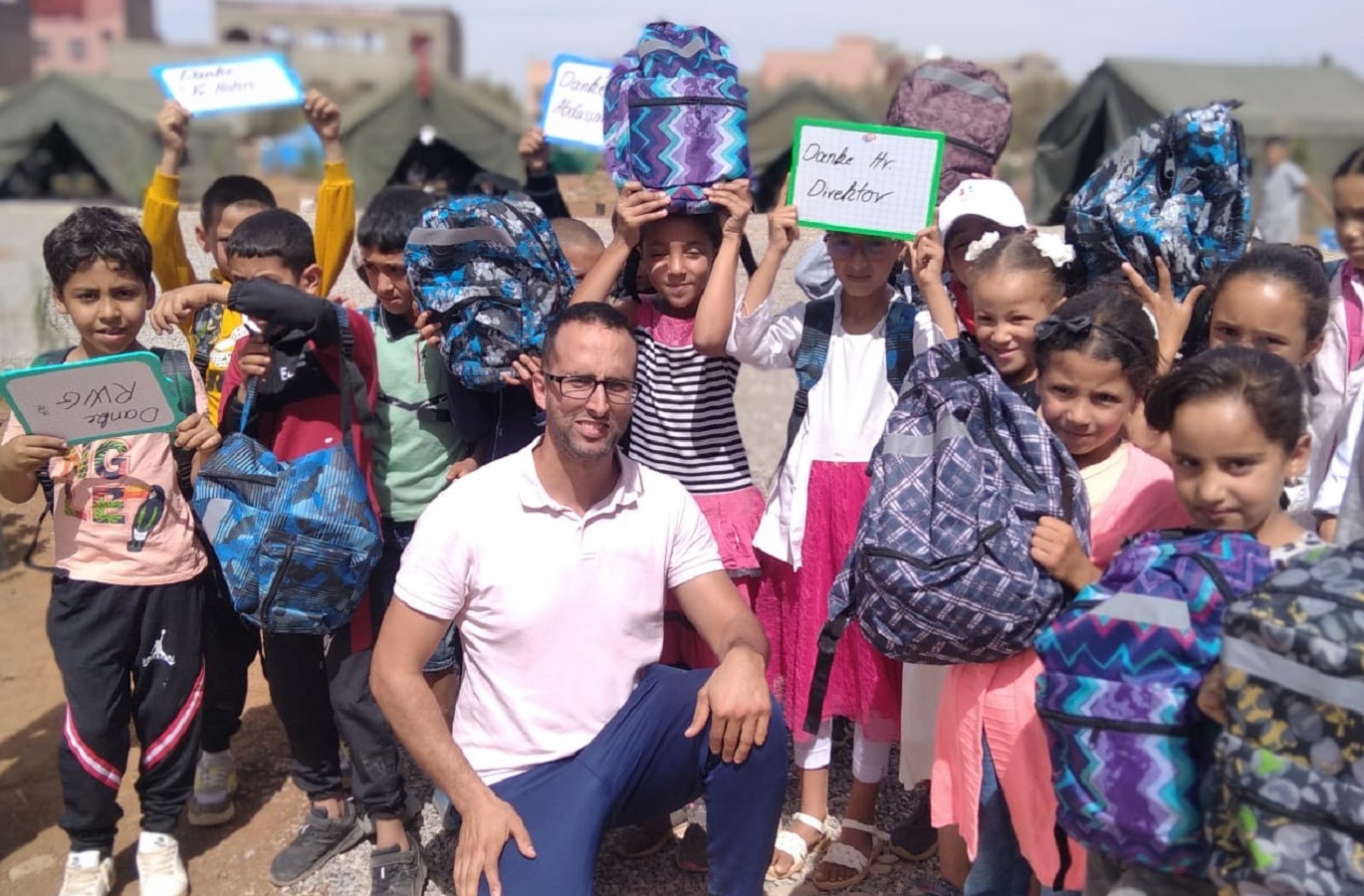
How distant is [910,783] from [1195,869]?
121 centimetres

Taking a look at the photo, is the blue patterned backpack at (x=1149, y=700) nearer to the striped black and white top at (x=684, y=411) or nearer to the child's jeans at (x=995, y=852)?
the child's jeans at (x=995, y=852)

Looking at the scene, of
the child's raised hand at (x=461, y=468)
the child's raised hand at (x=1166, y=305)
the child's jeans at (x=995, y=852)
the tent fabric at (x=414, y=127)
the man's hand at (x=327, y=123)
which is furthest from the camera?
the tent fabric at (x=414, y=127)

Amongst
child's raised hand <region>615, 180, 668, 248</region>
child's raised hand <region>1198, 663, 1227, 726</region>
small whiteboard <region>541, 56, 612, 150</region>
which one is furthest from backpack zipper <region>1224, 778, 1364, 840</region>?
small whiteboard <region>541, 56, 612, 150</region>

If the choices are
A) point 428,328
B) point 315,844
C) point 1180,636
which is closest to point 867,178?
point 428,328

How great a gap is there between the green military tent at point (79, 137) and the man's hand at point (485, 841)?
13.0 meters

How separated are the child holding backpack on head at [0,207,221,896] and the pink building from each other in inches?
2538

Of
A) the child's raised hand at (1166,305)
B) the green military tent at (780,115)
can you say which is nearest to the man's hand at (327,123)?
the child's raised hand at (1166,305)

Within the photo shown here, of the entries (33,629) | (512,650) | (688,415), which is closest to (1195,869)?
(512,650)

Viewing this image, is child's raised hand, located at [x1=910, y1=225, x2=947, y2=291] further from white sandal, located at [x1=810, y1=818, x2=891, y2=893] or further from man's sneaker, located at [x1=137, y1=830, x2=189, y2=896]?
man's sneaker, located at [x1=137, y1=830, x2=189, y2=896]

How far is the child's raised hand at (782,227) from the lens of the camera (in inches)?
122

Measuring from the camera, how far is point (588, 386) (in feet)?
8.81

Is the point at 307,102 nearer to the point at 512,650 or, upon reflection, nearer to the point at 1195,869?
the point at 512,650

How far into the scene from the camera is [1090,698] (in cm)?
201

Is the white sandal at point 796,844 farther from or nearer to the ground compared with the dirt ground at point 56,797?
farther from the ground
